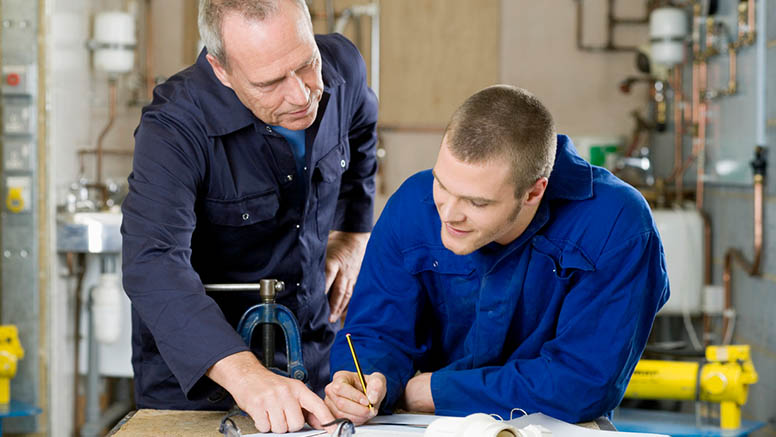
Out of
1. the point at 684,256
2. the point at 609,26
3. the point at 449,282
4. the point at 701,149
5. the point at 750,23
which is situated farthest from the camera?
the point at 609,26

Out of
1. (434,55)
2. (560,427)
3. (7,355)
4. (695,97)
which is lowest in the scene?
(7,355)

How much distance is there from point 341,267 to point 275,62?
0.73m

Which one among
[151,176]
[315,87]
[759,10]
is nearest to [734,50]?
[759,10]

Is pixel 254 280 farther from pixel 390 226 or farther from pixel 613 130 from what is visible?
pixel 613 130

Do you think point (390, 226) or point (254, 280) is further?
point (254, 280)

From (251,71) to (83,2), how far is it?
8.28ft

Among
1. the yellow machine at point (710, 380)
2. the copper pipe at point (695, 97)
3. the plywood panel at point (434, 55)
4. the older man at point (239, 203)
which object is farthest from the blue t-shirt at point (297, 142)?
the plywood panel at point (434, 55)

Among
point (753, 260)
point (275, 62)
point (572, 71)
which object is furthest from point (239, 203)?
point (572, 71)

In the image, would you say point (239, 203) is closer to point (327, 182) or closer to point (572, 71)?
point (327, 182)

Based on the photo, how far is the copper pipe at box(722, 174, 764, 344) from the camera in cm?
317

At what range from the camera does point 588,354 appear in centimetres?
152

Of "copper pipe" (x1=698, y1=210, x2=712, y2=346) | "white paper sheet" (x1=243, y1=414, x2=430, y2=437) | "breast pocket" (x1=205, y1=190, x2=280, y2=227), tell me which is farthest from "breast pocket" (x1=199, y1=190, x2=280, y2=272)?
"copper pipe" (x1=698, y1=210, x2=712, y2=346)

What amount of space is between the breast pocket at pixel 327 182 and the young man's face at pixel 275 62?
227 millimetres

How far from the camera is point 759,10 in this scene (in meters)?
3.22
